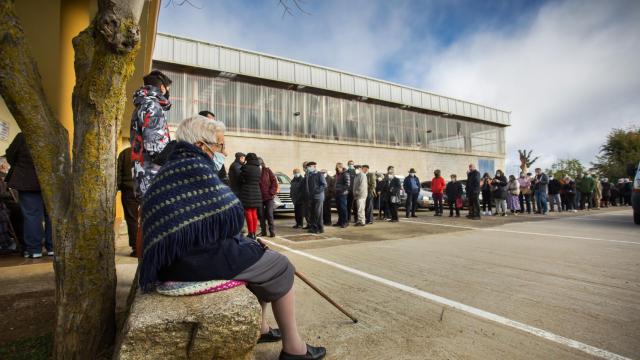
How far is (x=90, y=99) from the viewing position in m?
2.19

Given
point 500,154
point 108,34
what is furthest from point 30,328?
point 500,154

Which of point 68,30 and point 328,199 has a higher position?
point 68,30

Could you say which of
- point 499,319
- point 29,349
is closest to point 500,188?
point 499,319

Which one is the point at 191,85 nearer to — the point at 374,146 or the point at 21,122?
the point at 374,146

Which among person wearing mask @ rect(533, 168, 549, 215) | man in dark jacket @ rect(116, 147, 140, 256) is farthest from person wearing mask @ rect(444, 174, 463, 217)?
man in dark jacket @ rect(116, 147, 140, 256)

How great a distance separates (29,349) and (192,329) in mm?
1581

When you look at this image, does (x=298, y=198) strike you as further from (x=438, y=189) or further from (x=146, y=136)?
(x=146, y=136)

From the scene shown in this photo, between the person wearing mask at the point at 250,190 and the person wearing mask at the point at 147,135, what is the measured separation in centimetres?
410

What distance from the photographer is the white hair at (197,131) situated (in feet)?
7.05

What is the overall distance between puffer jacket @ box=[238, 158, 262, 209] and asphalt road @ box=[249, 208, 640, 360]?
5.31 feet

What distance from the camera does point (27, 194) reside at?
5.14 meters

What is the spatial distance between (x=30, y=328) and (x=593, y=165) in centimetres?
4895

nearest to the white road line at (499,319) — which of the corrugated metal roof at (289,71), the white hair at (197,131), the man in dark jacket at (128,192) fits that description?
the white hair at (197,131)

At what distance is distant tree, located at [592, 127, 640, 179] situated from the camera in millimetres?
34688
